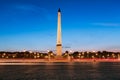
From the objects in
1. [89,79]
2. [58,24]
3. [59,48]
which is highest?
[58,24]

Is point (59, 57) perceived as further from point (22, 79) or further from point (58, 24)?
point (22, 79)

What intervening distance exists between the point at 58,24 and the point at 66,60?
18611 mm

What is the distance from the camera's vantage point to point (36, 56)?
648 feet

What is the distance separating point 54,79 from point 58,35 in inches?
2830

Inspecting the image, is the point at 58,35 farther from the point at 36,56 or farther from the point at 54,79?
the point at 36,56

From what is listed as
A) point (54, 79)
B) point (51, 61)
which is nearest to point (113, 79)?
point (54, 79)

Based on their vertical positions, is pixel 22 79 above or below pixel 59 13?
below

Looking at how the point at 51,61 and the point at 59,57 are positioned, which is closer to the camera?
the point at 59,57

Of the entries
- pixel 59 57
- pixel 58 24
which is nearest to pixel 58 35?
pixel 58 24

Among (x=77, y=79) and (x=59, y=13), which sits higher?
(x=59, y=13)

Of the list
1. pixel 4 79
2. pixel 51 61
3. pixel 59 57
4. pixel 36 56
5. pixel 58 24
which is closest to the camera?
pixel 4 79

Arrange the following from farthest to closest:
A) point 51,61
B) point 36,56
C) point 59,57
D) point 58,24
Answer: point 36,56, point 51,61, point 59,57, point 58,24

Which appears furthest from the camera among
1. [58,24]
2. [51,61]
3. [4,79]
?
[51,61]

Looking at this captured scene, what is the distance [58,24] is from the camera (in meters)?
104
